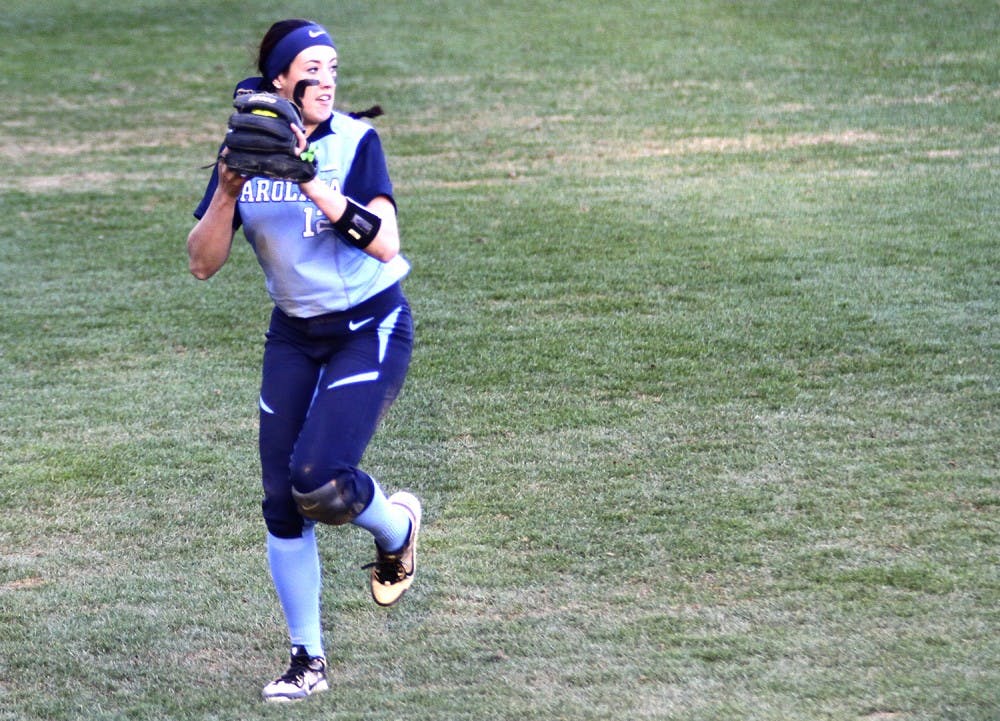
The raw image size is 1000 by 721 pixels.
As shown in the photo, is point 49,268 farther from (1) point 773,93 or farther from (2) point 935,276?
(1) point 773,93

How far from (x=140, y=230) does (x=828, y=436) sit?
707cm

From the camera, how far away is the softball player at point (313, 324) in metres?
4.16

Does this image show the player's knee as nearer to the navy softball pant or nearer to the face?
the navy softball pant

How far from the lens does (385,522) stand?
4441 millimetres

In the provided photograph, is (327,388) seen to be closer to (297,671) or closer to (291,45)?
(297,671)

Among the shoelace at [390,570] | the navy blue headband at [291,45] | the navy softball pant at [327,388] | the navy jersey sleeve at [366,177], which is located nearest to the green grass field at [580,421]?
the shoelace at [390,570]

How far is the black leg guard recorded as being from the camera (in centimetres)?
408

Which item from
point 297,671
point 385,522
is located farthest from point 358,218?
point 297,671

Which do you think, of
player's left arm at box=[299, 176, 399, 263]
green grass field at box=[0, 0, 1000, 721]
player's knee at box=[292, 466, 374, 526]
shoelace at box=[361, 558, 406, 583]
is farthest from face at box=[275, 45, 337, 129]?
green grass field at box=[0, 0, 1000, 721]

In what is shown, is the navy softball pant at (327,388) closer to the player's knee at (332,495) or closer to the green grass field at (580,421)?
the player's knee at (332,495)

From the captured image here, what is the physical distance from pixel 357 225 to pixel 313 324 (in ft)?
1.47

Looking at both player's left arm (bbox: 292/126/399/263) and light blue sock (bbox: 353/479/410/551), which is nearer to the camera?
player's left arm (bbox: 292/126/399/263)

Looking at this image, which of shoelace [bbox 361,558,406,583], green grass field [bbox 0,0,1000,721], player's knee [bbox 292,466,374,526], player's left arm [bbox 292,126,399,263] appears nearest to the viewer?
player's left arm [bbox 292,126,399,263]

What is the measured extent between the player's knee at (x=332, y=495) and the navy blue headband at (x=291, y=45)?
4.32 feet
